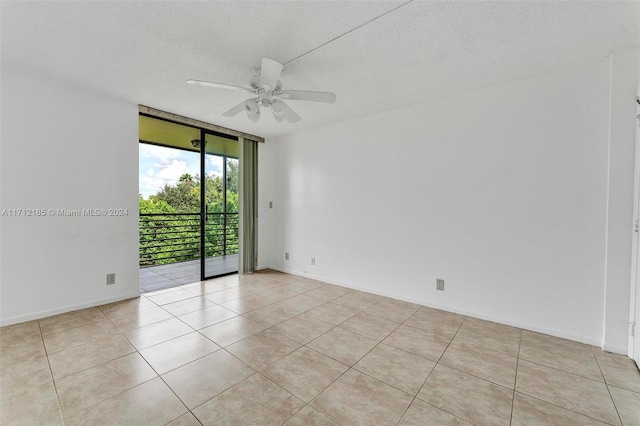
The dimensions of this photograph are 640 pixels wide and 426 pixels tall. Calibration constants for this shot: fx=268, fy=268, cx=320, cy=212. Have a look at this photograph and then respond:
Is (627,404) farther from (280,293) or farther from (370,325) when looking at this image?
(280,293)

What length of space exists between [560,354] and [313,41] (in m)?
3.30

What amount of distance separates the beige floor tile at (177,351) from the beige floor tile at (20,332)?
1.22m

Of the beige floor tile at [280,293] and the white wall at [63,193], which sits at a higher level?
the white wall at [63,193]

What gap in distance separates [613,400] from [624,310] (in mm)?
942

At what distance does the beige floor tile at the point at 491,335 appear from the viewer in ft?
7.78

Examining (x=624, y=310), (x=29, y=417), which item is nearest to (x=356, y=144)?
(x=624, y=310)

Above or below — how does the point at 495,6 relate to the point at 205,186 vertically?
above

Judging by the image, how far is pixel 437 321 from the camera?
2.91 m

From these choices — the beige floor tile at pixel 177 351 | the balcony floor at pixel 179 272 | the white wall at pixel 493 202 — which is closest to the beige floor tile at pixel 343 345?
the beige floor tile at pixel 177 351

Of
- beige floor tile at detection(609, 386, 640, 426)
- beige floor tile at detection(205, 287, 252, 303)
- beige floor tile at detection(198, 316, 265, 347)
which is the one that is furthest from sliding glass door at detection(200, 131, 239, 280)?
beige floor tile at detection(609, 386, 640, 426)

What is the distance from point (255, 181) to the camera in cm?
500

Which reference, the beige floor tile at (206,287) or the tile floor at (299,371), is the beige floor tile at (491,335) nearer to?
the tile floor at (299,371)

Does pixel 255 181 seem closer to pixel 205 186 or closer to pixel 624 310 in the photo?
pixel 205 186

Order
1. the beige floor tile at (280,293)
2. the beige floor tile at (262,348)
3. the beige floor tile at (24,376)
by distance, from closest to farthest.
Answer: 1. the beige floor tile at (24,376)
2. the beige floor tile at (262,348)
3. the beige floor tile at (280,293)
